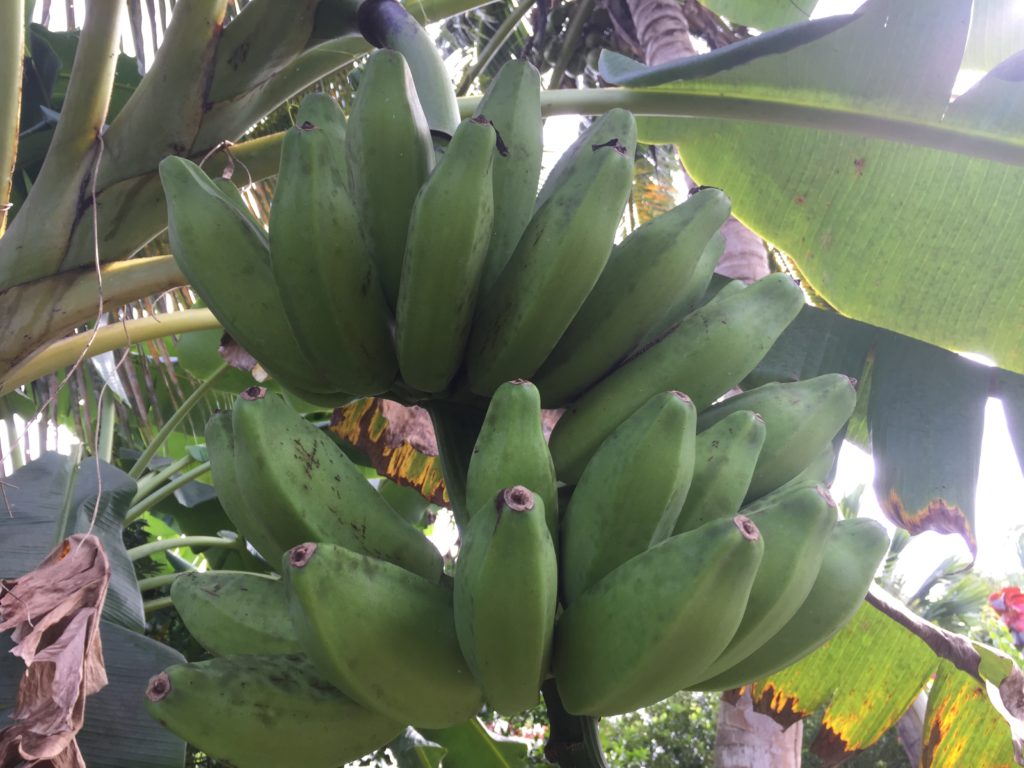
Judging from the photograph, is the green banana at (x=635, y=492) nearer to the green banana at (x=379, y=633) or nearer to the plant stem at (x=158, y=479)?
the green banana at (x=379, y=633)

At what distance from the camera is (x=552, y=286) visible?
2.47 feet

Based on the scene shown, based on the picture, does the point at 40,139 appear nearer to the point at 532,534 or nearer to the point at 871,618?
the point at 532,534

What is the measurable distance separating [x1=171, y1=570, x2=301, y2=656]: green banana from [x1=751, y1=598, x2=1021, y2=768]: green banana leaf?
0.90 m

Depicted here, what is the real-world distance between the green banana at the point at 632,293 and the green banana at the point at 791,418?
0.25 feet

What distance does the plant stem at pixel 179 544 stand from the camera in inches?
74.7

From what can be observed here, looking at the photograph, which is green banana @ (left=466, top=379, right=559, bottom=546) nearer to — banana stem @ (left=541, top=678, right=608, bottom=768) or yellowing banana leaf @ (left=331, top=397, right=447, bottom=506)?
banana stem @ (left=541, top=678, right=608, bottom=768)

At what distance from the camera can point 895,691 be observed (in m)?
1.43

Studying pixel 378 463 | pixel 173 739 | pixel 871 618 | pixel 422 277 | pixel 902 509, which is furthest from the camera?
pixel 378 463

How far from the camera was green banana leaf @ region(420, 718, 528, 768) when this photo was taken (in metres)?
1.73

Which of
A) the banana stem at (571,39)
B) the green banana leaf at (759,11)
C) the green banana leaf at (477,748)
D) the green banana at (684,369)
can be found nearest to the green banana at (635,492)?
the green banana at (684,369)

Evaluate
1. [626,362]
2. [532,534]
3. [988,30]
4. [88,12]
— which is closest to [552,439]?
[626,362]

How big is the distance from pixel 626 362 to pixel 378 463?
810 millimetres

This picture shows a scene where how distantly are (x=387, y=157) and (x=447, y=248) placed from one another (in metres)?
0.14

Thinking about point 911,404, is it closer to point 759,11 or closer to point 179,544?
point 759,11
